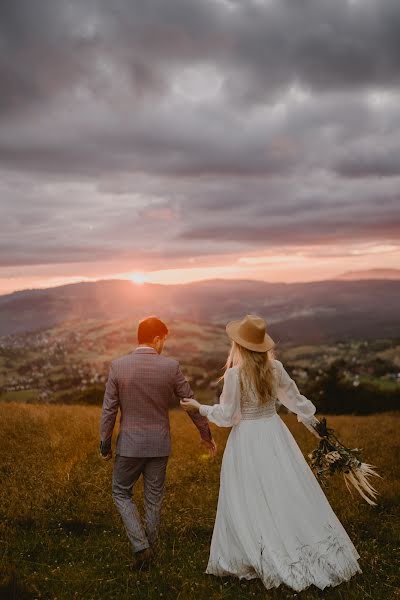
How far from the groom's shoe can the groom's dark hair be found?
115 inches

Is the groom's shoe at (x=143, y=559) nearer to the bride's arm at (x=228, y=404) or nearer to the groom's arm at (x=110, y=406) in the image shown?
the groom's arm at (x=110, y=406)

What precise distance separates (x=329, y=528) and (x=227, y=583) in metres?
1.54

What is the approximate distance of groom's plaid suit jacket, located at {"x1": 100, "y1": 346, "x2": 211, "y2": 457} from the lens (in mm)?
6543

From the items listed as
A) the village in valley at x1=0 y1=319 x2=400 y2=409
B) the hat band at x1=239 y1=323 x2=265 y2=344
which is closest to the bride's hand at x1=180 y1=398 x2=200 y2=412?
the hat band at x1=239 y1=323 x2=265 y2=344

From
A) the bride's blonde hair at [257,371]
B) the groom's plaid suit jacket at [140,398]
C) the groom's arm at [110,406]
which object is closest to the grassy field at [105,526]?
the groom's plaid suit jacket at [140,398]

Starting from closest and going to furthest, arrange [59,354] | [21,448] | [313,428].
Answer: [313,428] < [21,448] < [59,354]

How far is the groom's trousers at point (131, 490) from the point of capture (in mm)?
6621

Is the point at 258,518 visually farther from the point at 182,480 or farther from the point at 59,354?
the point at 59,354

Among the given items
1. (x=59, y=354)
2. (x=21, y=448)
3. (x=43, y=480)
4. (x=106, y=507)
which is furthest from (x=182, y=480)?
(x=59, y=354)

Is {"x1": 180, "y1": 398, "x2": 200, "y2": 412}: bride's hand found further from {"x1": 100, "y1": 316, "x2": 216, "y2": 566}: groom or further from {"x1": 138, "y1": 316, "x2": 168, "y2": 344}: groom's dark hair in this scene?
{"x1": 138, "y1": 316, "x2": 168, "y2": 344}: groom's dark hair

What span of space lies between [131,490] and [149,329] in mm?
2303

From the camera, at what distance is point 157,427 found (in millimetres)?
6660

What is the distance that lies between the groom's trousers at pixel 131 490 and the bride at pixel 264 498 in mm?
892

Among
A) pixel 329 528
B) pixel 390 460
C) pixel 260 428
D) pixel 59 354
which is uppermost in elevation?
pixel 260 428
